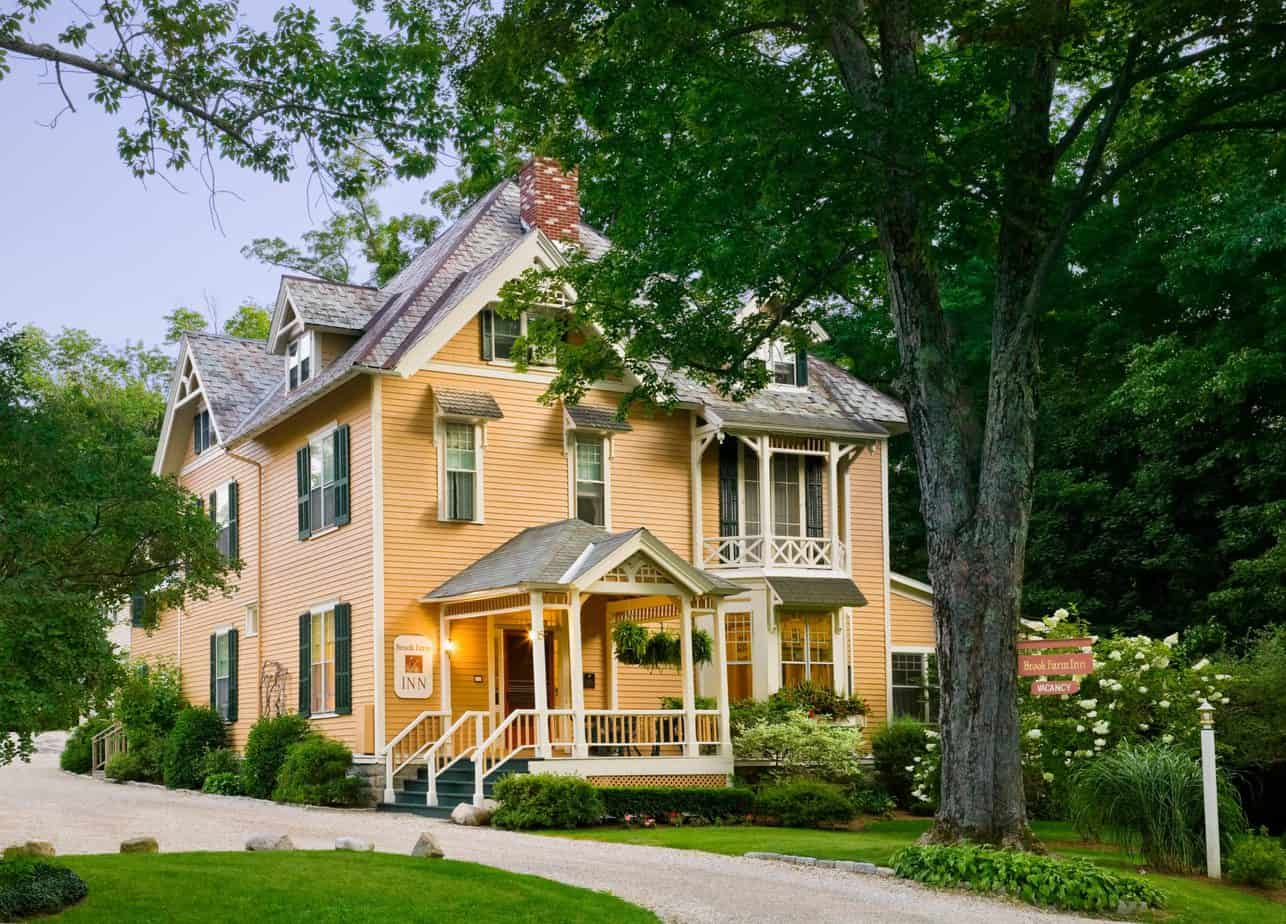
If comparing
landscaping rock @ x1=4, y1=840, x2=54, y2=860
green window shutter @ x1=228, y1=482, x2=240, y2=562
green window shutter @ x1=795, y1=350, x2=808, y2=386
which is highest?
green window shutter @ x1=795, y1=350, x2=808, y2=386

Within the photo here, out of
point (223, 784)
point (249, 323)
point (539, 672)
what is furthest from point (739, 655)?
point (249, 323)

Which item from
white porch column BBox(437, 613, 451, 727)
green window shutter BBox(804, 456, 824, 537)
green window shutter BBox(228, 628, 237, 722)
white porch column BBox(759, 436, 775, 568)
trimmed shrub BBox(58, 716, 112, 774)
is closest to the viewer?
white porch column BBox(437, 613, 451, 727)

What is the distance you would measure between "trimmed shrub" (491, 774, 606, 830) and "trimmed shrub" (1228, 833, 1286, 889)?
796cm

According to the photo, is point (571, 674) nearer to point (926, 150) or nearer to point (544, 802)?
point (544, 802)

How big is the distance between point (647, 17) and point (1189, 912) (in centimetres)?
963

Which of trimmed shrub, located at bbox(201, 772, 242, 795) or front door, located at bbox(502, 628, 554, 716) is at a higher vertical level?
front door, located at bbox(502, 628, 554, 716)

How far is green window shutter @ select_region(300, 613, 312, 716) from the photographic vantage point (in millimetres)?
24828

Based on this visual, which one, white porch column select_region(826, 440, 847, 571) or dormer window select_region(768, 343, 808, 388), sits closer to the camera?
white porch column select_region(826, 440, 847, 571)

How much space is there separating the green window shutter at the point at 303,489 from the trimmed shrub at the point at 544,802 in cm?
794

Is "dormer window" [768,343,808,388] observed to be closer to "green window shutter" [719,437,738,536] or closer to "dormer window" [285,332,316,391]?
"green window shutter" [719,437,738,536]

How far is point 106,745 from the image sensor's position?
31.3 meters

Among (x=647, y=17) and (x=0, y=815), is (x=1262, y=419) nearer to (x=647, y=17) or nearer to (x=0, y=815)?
(x=647, y=17)

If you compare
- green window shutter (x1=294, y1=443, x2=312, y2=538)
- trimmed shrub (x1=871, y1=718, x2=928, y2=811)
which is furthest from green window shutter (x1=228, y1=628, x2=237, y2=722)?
trimmed shrub (x1=871, y1=718, x2=928, y2=811)

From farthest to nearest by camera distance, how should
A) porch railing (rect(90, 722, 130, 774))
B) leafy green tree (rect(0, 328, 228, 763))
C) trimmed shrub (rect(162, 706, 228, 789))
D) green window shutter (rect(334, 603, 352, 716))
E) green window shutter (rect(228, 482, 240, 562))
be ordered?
porch railing (rect(90, 722, 130, 774)) < green window shutter (rect(228, 482, 240, 562)) < trimmed shrub (rect(162, 706, 228, 789)) < green window shutter (rect(334, 603, 352, 716)) < leafy green tree (rect(0, 328, 228, 763))
